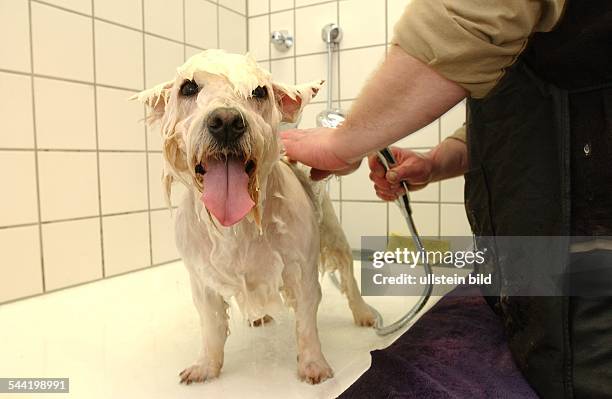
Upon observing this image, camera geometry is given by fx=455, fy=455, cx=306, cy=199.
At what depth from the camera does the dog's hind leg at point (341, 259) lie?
1.06 meters

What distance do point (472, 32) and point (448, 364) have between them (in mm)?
527

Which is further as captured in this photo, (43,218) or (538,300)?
(43,218)

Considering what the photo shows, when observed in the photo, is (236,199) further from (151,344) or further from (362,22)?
(362,22)

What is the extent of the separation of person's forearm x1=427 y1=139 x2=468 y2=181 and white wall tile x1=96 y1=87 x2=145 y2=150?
82 cm

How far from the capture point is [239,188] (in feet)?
2.17

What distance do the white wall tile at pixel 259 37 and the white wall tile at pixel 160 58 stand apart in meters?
0.36

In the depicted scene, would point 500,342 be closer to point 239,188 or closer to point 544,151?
point 544,151

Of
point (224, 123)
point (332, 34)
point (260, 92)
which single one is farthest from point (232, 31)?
point (224, 123)

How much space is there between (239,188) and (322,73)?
1146 millimetres

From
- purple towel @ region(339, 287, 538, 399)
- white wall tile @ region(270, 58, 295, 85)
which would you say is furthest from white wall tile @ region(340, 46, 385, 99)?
purple towel @ region(339, 287, 538, 399)

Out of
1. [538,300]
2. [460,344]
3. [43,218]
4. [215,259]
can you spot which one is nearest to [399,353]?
[460,344]

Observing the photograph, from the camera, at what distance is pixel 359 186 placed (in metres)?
1.67

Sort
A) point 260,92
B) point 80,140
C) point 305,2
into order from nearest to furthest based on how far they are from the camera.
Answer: point 260,92 → point 80,140 → point 305,2

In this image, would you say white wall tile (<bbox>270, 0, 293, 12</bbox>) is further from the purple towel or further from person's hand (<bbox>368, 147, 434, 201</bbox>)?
the purple towel
